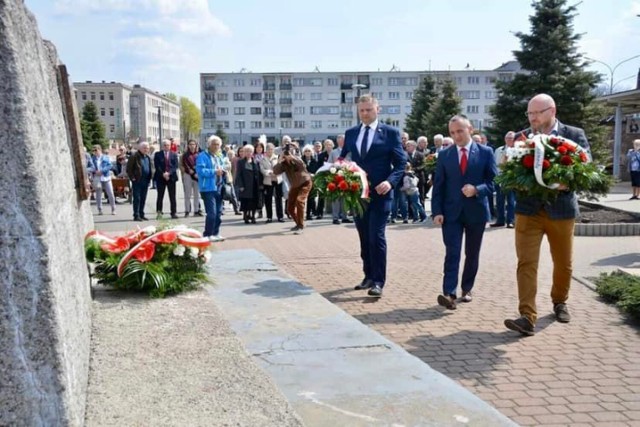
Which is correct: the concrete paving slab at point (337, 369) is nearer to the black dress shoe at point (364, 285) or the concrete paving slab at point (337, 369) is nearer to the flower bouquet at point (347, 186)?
the flower bouquet at point (347, 186)

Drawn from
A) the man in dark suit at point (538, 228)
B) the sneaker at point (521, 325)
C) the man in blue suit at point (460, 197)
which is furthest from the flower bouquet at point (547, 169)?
the sneaker at point (521, 325)

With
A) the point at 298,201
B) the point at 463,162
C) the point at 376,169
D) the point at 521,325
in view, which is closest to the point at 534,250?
the point at 521,325

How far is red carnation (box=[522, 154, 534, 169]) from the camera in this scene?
5.40 meters

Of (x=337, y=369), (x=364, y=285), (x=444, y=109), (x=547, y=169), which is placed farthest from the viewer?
(x=444, y=109)

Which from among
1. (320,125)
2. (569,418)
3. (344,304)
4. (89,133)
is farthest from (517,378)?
(320,125)

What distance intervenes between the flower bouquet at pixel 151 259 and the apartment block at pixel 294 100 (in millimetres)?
100752

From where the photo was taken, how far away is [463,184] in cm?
657

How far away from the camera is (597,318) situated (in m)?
6.18

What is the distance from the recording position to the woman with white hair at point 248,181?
1480cm

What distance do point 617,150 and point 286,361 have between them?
27.9m

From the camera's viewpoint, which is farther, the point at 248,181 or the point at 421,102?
the point at 421,102

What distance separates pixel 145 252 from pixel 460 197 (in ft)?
11.4

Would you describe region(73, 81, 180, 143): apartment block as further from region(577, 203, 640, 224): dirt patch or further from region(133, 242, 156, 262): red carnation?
region(133, 242, 156, 262): red carnation

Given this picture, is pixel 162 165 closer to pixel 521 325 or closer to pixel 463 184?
pixel 463 184
